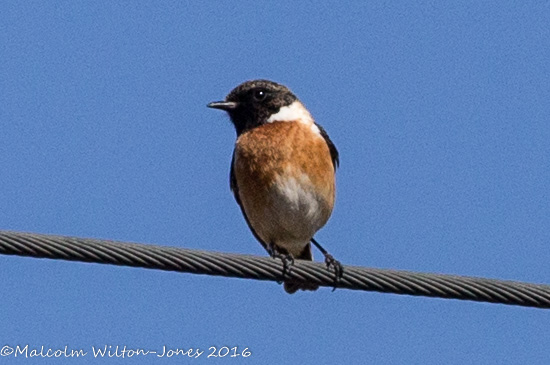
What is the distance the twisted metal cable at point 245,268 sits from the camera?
5.57 meters

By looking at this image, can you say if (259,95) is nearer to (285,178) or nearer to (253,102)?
(253,102)

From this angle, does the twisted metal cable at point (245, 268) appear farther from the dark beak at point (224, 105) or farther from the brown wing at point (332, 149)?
the dark beak at point (224, 105)

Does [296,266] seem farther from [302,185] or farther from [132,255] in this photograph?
[302,185]

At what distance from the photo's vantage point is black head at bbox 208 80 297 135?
9.63m

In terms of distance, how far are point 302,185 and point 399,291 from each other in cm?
284

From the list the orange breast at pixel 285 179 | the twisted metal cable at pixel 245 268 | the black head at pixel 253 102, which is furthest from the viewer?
the black head at pixel 253 102

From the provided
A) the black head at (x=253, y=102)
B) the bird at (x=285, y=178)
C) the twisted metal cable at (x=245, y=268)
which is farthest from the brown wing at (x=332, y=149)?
the twisted metal cable at (x=245, y=268)

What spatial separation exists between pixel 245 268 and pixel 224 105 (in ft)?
13.3

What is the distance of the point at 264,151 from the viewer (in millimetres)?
8875

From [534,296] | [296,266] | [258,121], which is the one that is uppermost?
[258,121]

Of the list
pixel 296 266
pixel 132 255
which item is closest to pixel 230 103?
pixel 296 266

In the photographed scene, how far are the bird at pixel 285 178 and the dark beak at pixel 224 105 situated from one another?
0.25 meters

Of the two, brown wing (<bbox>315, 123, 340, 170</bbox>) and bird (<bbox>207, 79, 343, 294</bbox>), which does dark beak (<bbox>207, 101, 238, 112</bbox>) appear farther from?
brown wing (<bbox>315, 123, 340, 170</bbox>)

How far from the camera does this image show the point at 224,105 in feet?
32.2
